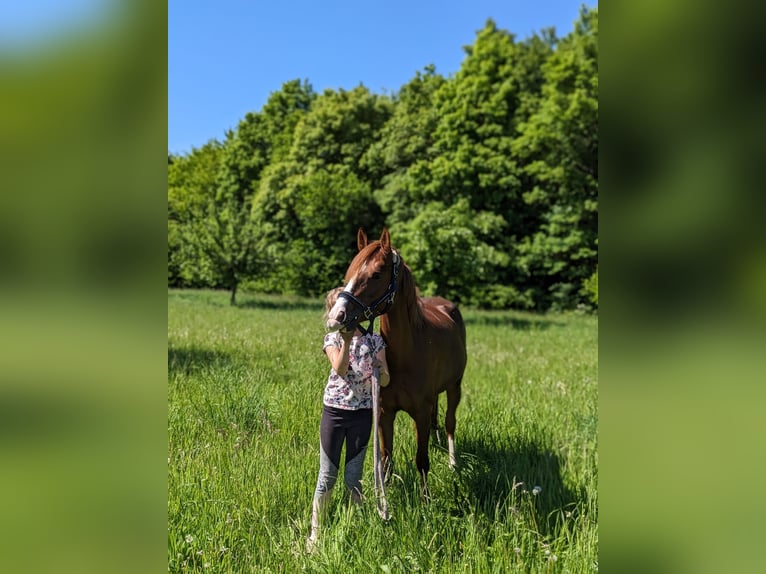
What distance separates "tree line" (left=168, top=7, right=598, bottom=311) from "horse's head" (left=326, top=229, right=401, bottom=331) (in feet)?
43.3

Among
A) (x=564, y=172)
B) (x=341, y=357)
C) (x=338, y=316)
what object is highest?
(x=564, y=172)

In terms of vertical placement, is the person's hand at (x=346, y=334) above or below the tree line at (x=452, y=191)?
below

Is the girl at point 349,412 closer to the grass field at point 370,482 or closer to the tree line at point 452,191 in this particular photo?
the grass field at point 370,482

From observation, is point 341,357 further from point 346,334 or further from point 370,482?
point 370,482

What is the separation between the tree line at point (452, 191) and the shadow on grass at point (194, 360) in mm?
9665

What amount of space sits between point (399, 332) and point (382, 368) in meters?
0.32

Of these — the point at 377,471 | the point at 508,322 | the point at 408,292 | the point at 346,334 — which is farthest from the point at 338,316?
the point at 508,322

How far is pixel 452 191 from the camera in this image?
80.9 feet

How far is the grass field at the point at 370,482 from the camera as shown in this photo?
253 centimetres

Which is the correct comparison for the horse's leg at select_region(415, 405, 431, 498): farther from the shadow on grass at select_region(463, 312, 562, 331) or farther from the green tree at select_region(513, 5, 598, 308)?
the green tree at select_region(513, 5, 598, 308)

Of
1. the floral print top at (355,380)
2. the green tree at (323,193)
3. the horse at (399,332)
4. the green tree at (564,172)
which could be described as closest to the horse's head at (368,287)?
the horse at (399,332)

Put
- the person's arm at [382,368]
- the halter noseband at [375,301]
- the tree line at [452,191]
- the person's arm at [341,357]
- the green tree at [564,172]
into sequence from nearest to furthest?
the halter noseband at [375,301]
the person's arm at [341,357]
the person's arm at [382,368]
the tree line at [452,191]
the green tree at [564,172]
